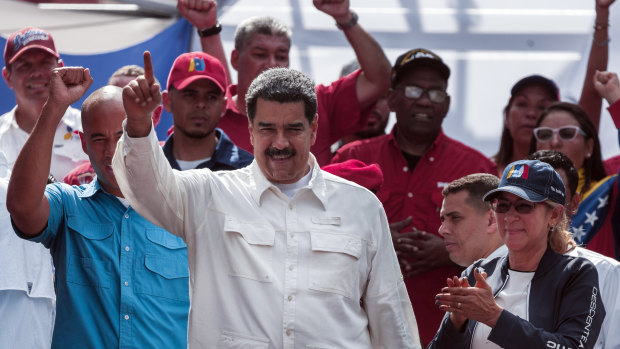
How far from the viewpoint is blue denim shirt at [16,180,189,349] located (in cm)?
353

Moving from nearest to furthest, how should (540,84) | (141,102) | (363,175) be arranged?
(141,102), (363,175), (540,84)

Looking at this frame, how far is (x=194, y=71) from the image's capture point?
4.89 meters

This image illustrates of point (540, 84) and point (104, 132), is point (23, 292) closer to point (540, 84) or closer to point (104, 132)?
point (104, 132)

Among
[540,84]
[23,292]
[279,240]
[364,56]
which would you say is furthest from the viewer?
[540,84]

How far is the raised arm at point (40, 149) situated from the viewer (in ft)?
10.8

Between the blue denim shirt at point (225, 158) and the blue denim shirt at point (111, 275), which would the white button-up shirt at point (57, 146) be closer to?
the blue denim shirt at point (225, 158)

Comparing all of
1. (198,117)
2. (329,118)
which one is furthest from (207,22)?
(198,117)

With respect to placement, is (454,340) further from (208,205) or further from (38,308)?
(38,308)

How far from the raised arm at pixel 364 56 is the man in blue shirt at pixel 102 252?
1892mm

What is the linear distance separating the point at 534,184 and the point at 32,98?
2981mm

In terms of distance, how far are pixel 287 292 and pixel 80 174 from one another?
183 centimetres

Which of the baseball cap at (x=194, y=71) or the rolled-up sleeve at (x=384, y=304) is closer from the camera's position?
the rolled-up sleeve at (x=384, y=304)

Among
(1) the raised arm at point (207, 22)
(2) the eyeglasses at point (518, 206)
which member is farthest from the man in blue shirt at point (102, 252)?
(1) the raised arm at point (207, 22)

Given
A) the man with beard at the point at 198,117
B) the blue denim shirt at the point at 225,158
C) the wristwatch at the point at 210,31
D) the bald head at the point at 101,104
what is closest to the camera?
the bald head at the point at 101,104
